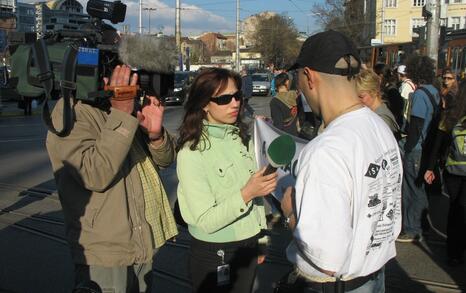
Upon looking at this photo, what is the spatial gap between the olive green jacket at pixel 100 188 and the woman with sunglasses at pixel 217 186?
296mm

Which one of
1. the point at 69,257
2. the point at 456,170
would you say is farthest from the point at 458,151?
the point at 69,257

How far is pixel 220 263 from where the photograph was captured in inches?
109

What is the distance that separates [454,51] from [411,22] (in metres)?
67.4

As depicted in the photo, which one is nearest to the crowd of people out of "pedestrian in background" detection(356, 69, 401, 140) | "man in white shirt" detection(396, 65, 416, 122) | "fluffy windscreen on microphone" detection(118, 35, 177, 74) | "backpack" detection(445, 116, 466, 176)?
"fluffy windscreen on microphone" detection(118, 35, 177, 74)

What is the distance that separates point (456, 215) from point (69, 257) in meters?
3.86

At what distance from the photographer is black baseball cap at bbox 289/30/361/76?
1961 millimetres

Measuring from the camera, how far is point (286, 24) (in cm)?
8919

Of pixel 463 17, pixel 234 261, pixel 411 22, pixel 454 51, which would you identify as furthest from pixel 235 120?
pixel 411 22

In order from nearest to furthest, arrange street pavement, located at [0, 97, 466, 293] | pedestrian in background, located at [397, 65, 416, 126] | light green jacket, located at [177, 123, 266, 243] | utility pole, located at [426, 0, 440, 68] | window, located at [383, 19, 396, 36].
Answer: light green jacket, located at [177, 123, 266, 243] < street pavement, located at [0, 97, 466, 293] < pedestrian in background, located at [397, 65, 416, 126] < utility pole, located at [426, 0, 440, 68] < window, located at [383, 19, 396, 36]

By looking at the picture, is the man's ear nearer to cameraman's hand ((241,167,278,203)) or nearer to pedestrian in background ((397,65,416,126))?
cameraman's hand ((241,167,278,203))

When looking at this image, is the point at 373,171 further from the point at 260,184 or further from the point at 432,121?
the point at 432,121

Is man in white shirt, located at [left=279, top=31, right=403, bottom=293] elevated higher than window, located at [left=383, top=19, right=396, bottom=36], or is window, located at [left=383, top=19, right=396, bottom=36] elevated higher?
window, located at [left=383, top=19, right=396, bottom=36]

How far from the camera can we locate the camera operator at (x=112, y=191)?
2.26m

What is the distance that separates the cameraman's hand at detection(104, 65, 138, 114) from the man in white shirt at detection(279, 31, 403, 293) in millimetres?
758
